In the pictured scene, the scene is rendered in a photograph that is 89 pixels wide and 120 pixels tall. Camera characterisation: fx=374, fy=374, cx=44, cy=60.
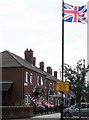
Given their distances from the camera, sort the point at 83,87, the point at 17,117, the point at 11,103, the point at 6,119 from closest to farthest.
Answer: the point at 83,87
the point at 6,119
the point at 17,117
the point at 11,103

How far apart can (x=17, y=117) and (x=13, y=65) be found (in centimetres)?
1647

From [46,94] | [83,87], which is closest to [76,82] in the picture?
[83,87]

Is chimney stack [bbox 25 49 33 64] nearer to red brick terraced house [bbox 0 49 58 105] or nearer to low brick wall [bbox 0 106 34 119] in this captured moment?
red brick terraced house [bbox 0 49 58 105]

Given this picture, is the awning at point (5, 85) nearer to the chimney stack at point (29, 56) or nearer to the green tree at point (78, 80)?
the chimney stack at point (29, 56)

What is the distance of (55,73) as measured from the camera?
303ft

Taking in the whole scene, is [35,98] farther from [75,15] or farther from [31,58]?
[75,15]

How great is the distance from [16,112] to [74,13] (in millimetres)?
15100

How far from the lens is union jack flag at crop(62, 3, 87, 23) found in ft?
80.4

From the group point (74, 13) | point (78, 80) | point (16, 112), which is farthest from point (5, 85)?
point (74, 13)

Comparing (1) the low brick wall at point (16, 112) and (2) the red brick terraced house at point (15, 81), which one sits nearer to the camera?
(1) the low brick wall at point (16, 112)

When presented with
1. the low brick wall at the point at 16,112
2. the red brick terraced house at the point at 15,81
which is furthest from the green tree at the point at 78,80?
the red brick terraced house at the point at 15,81

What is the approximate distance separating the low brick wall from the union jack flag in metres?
13.6

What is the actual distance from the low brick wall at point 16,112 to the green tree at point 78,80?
23.9ft

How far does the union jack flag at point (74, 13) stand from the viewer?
24.5m
